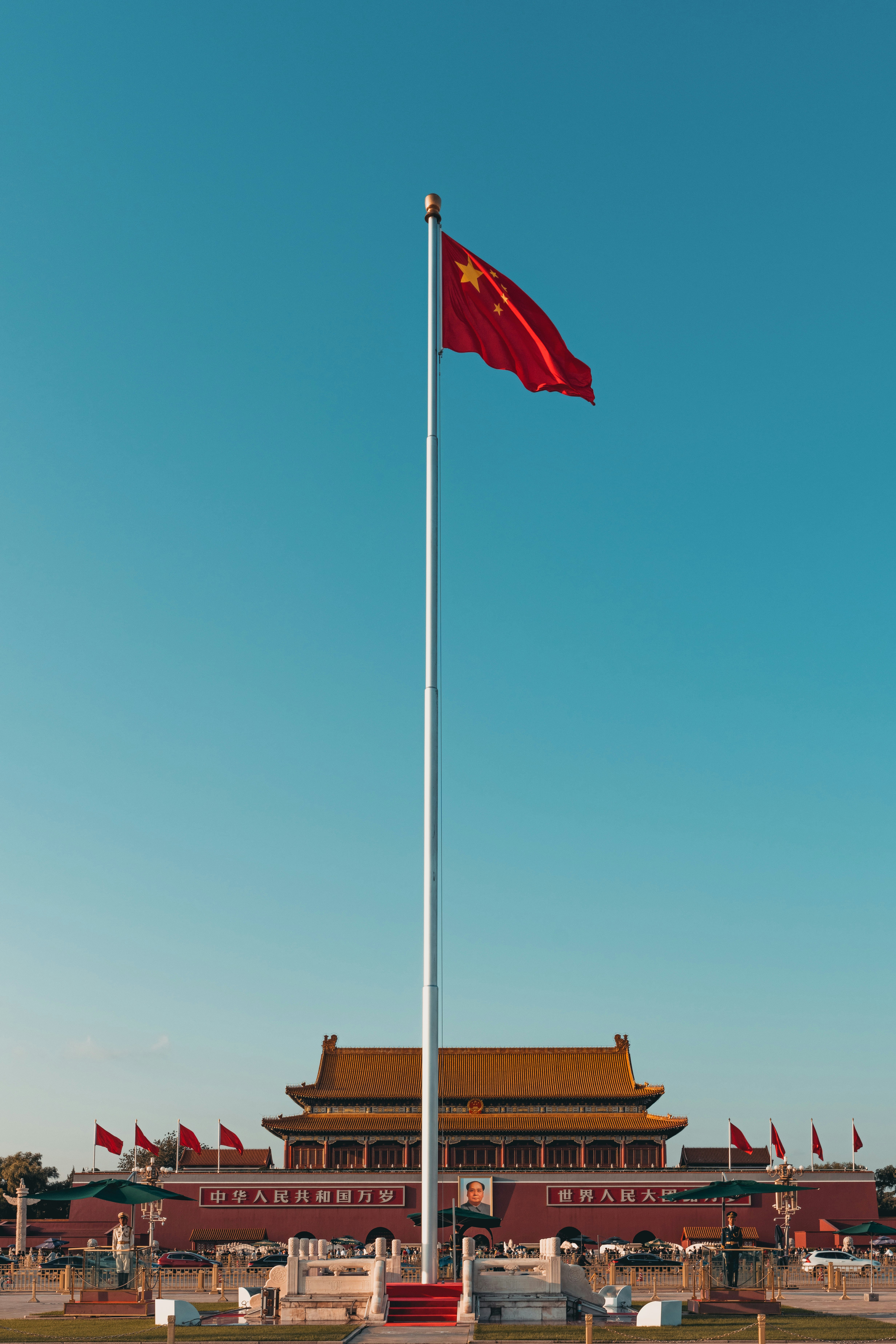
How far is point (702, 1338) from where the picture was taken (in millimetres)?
18734

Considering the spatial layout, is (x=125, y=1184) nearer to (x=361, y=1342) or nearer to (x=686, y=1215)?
(x=361, y=1342)

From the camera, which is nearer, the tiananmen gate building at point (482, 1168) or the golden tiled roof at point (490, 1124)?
the tiananmen gate building at point (482, 1168)

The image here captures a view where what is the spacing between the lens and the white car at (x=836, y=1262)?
40594 millimetres

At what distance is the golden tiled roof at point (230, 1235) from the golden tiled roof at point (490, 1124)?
5828 mm

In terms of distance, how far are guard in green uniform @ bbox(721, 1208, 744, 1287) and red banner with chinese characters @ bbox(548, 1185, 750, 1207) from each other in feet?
66.9

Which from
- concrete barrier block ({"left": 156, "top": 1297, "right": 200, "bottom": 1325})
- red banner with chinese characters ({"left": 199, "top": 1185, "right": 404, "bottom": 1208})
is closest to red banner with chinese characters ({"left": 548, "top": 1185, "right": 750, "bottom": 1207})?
red banner with chinese characters ({"left": 199, "top": 1185, "right": 404, "bottom": 1208})

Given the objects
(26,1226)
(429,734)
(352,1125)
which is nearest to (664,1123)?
(352,1125)

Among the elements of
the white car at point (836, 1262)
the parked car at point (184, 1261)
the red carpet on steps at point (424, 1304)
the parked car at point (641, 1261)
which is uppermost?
the red carpet on steps at point (424, 1304)

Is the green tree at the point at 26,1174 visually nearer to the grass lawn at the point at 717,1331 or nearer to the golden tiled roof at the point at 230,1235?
the golden tiled roof at the point at 230,1235

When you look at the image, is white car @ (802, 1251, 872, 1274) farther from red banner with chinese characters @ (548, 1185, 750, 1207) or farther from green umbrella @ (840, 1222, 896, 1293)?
red banner with chinese characters @ (548, 1185, 750, 1207)

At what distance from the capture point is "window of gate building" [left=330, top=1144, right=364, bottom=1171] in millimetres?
56844

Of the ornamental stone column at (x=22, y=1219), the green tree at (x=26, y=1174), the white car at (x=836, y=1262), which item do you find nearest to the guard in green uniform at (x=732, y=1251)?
the white car at (x=836, y=1262)

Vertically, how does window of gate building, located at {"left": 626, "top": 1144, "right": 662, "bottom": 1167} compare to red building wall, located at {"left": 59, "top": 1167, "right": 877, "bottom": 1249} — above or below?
above

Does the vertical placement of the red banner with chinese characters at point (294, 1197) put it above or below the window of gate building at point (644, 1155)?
below
